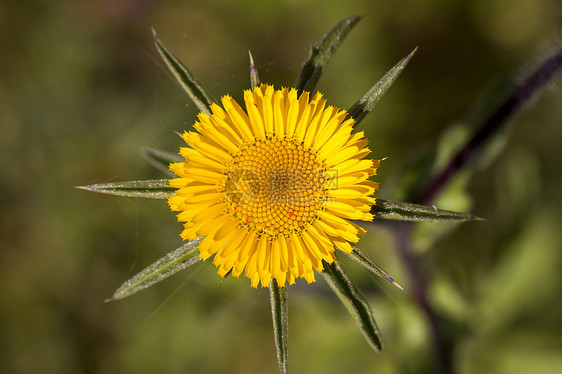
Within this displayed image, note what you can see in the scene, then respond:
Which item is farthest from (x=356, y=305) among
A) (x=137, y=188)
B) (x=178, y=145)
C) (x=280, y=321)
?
(x=178, y=145)

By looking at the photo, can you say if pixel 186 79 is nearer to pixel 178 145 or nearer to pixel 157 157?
pixel 157 157

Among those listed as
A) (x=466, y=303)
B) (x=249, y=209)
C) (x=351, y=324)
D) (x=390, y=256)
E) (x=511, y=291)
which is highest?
(x=249, y=209)

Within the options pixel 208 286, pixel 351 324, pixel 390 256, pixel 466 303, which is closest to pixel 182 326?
pixel 208 286

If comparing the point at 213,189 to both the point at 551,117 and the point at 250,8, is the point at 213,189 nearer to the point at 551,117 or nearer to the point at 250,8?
the point at 250,8

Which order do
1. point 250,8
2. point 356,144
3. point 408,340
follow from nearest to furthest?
1. point 356,144
2. point 408,340
3. point 250,8

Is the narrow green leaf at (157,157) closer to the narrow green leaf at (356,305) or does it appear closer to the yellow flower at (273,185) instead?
the yellow flower at (273,185)

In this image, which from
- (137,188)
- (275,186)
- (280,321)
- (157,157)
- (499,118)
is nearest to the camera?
(280,321)

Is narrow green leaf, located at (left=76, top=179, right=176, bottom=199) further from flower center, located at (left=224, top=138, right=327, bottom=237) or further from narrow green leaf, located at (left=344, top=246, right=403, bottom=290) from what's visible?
narrow green leaf, located at (left=344, top=246, right=403, bottom=290)
